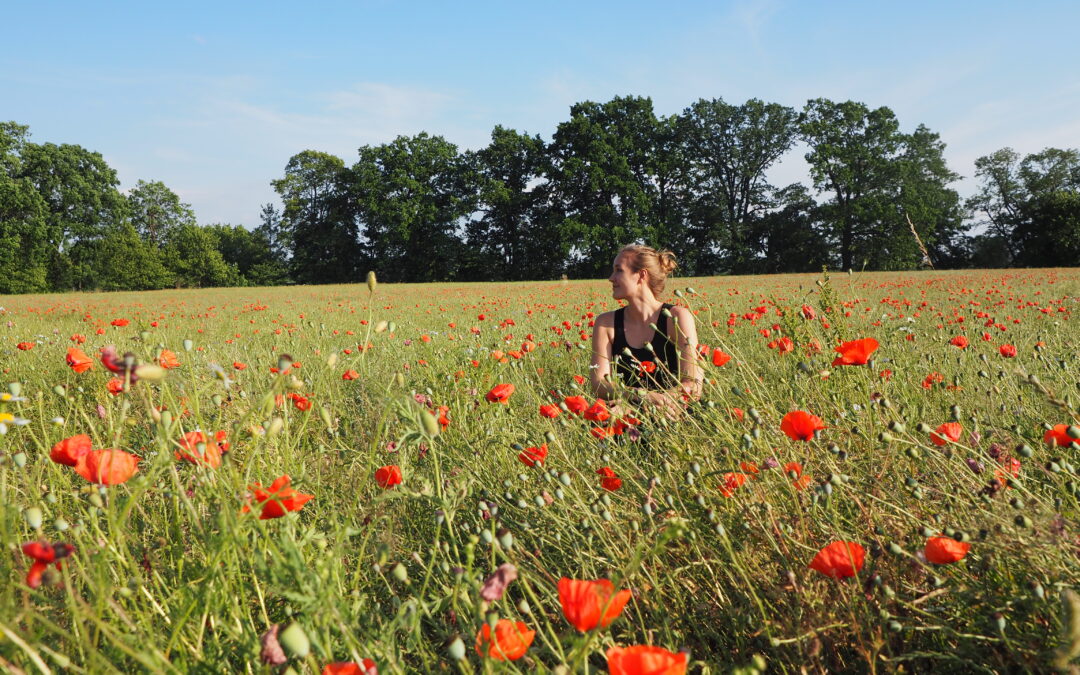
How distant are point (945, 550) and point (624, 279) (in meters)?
2.61

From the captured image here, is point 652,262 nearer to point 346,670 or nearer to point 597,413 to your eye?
point 597,413

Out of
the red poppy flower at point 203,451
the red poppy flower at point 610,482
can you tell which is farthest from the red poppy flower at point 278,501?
the red poppy flower at point 610,482

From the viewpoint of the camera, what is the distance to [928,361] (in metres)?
3.26

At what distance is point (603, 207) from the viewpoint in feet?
132

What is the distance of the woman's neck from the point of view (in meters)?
3.69

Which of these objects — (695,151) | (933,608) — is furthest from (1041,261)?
(933,608)

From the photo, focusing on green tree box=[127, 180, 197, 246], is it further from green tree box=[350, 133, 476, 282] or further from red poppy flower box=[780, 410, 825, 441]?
red poppy flower box=[780, 410, 825, 441]

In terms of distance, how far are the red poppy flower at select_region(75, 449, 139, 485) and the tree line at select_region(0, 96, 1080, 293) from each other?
38.4 metres

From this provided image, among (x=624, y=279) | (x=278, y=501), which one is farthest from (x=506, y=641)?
(x=624, y=279)

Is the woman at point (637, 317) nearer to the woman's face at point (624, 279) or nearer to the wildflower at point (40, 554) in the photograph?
the woman's face at point (624, 279)

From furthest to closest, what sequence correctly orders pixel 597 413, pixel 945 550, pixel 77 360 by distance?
pixel 77 360 → pixel 597 413 → pixel 945 550

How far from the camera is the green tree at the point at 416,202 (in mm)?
43375

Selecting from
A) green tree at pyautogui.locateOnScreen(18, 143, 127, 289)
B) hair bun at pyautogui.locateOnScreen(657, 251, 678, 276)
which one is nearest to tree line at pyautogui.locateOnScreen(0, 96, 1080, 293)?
green tree at pyautogui.locateOnScreen(18, 143, 127, 289)

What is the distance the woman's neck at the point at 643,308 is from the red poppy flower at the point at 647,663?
2.95 m
